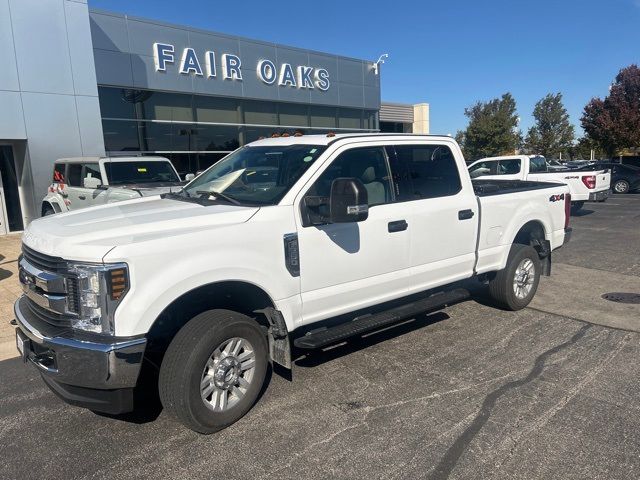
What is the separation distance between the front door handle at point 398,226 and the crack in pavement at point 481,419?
4.99ft

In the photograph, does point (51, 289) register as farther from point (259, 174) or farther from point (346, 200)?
point (346, 200)

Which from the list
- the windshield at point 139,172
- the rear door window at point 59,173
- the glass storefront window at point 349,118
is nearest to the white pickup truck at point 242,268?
the windshield at point 139,172

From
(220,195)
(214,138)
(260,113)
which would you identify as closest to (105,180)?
(220,195)

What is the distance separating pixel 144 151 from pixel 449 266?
12725mm

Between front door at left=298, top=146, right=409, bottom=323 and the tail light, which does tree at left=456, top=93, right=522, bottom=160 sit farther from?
front door at left=298, top=146, right=409, bottom=323

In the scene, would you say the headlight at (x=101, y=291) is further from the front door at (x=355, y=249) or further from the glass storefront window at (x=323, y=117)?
the glass storefront window at (x=323, y=117)

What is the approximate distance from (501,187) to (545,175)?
9444mm

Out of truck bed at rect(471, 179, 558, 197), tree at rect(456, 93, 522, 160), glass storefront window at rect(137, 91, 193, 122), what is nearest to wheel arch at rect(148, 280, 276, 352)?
truck bed at rect(471, 179, 558, 197)

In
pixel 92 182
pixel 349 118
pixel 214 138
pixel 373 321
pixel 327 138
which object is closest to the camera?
pixel 373 321

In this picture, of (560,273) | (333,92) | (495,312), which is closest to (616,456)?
(495,312)

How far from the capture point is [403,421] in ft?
11.5

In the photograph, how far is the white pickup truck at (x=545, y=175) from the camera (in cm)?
1444

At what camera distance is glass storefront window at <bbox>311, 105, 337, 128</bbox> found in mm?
20359

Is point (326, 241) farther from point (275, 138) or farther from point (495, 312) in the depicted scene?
point (495, 312)
